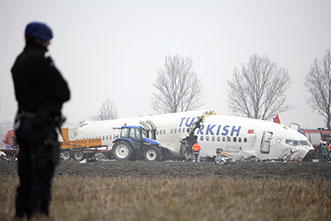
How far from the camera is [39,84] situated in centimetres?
447

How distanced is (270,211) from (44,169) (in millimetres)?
2855

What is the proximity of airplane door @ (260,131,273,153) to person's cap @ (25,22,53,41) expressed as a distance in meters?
21.5

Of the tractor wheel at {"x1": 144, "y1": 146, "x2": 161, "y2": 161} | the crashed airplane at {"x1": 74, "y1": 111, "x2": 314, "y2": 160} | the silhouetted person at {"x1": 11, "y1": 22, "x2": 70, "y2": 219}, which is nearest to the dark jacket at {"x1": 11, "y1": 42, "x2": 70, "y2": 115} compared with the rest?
the silhouetted person at {"x1": 11, "y1": 22, "x2": 70, "y2": 219}

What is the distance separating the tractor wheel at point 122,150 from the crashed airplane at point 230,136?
→ 2513 millimetres

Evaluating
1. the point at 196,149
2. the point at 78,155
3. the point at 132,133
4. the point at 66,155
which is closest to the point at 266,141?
the point at 196,149

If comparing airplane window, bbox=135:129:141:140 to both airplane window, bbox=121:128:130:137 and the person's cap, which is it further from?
the person's cap

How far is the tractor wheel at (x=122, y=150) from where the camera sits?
26469 mm

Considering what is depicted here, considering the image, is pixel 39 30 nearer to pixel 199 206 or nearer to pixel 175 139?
pixel 199 206

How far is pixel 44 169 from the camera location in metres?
4.41

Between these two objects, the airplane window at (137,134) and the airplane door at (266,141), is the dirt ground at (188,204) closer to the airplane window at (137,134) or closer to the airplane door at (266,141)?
the airplane door at (266,141)

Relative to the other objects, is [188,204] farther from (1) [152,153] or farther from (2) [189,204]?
(1) [152,153]

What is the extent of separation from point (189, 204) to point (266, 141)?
20315 mm

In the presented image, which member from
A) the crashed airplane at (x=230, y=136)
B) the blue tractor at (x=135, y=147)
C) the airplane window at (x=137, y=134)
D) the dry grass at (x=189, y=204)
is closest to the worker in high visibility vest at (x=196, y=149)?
the crashed airplane at (x=230, y=136)

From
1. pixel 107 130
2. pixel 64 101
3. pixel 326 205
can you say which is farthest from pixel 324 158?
pixel 64 101
